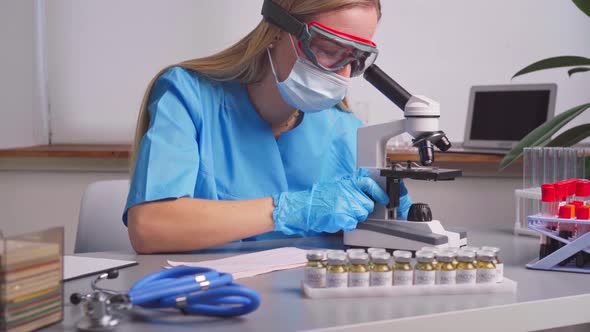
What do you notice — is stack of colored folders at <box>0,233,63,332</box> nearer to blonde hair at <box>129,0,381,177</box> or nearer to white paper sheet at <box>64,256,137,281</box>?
white paper sheet at <box>64,256,137,281</box>

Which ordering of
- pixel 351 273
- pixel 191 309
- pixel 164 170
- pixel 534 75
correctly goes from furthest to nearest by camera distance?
pixel 534 75, pixel 164 170, pixel 351 273, pixel 191 309

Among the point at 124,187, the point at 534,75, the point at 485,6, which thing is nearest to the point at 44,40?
the point at 124,187

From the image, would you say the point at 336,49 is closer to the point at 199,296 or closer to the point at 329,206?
the point at 329,206

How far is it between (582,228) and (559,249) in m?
0.06

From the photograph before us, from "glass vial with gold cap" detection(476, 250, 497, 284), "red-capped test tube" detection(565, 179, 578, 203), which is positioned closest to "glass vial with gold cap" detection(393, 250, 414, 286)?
"glass vial with gold cap" detection(476, 250, 497, 284)

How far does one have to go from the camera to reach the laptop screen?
2.84 meters

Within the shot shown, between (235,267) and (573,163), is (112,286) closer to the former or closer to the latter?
(235,267)

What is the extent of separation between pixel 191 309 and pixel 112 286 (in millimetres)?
243

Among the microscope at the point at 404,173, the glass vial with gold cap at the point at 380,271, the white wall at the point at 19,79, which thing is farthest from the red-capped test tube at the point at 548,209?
the white wall at the point at 19,79

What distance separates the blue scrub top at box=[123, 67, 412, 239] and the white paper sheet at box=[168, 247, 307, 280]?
235 millimetres

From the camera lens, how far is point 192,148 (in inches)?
61.1

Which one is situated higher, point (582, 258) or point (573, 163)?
point (573, 163)

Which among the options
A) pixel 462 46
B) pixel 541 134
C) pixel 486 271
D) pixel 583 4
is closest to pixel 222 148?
pixel 486 271

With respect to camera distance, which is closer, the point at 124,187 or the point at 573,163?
the point at 573,163
